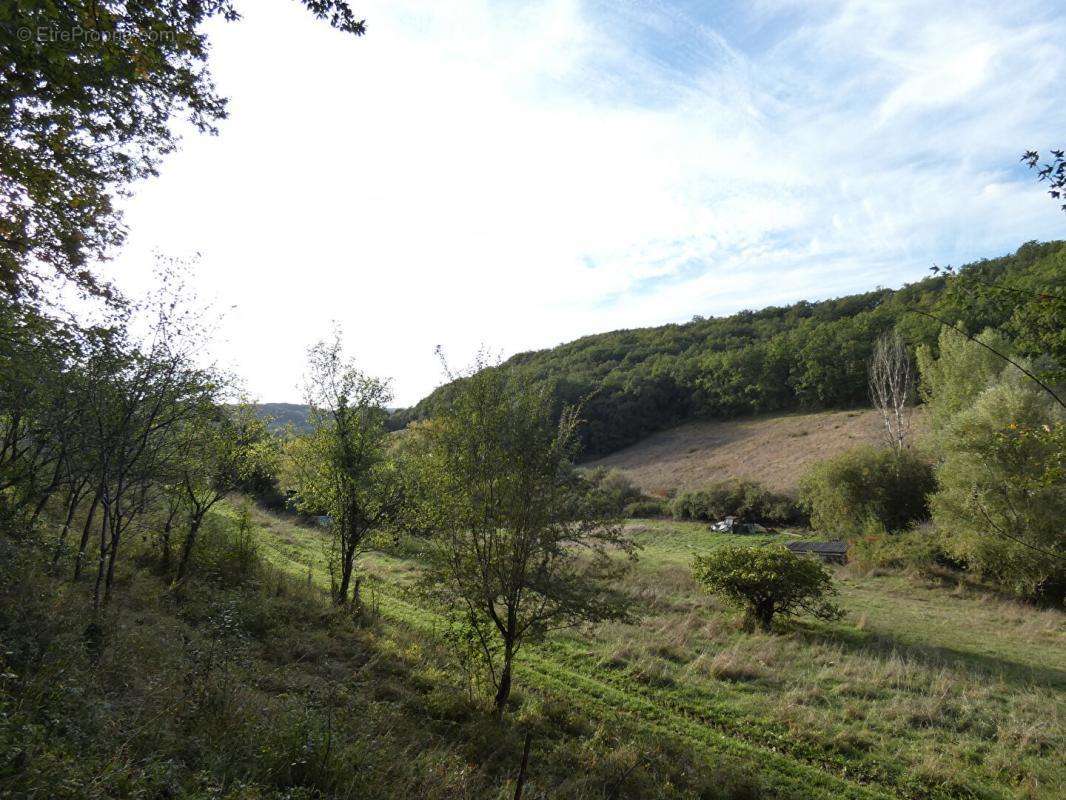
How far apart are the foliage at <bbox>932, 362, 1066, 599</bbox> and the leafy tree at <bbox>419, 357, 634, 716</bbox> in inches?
719

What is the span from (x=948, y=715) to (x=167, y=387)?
15834 mm

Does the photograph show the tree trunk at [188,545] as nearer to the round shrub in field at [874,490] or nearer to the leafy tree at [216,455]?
the leafy tree at [216,455]

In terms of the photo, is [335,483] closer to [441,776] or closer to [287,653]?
[287,653]

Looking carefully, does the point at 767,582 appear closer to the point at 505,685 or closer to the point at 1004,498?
the point at 505,685

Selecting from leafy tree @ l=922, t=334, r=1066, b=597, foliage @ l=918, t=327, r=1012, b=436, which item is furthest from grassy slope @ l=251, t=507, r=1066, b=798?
foliage @ l=918, t=327, r=1012, b=436

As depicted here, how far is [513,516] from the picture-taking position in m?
8.88

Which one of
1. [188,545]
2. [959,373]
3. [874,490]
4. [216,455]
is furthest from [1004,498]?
[188,545]

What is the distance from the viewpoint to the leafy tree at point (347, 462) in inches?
583

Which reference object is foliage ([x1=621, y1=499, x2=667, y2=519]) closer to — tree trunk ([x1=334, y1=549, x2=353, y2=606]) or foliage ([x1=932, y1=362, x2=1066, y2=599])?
foliage ([x1=932, y1=362, x2=1066, y2=599])

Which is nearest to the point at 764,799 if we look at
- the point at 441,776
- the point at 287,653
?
the point at 441,776

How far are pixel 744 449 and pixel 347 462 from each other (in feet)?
155

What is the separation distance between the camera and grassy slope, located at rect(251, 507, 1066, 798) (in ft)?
27.8

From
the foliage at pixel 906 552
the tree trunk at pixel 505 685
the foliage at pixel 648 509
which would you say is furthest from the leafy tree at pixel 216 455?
the foliage at pixel 648 509

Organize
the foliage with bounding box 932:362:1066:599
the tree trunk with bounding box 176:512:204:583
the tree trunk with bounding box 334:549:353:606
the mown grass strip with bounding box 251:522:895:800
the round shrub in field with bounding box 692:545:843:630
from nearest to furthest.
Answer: the mown grass strip with bounding box 251:522:895:800, the tree trunk with bounding box 176:512:204:583, the tree trunk with bounding box 334:549:353:606, the round shrub in field with bounding box 692:545:843:630, the foliage with bounding box 932:362:1066:599
